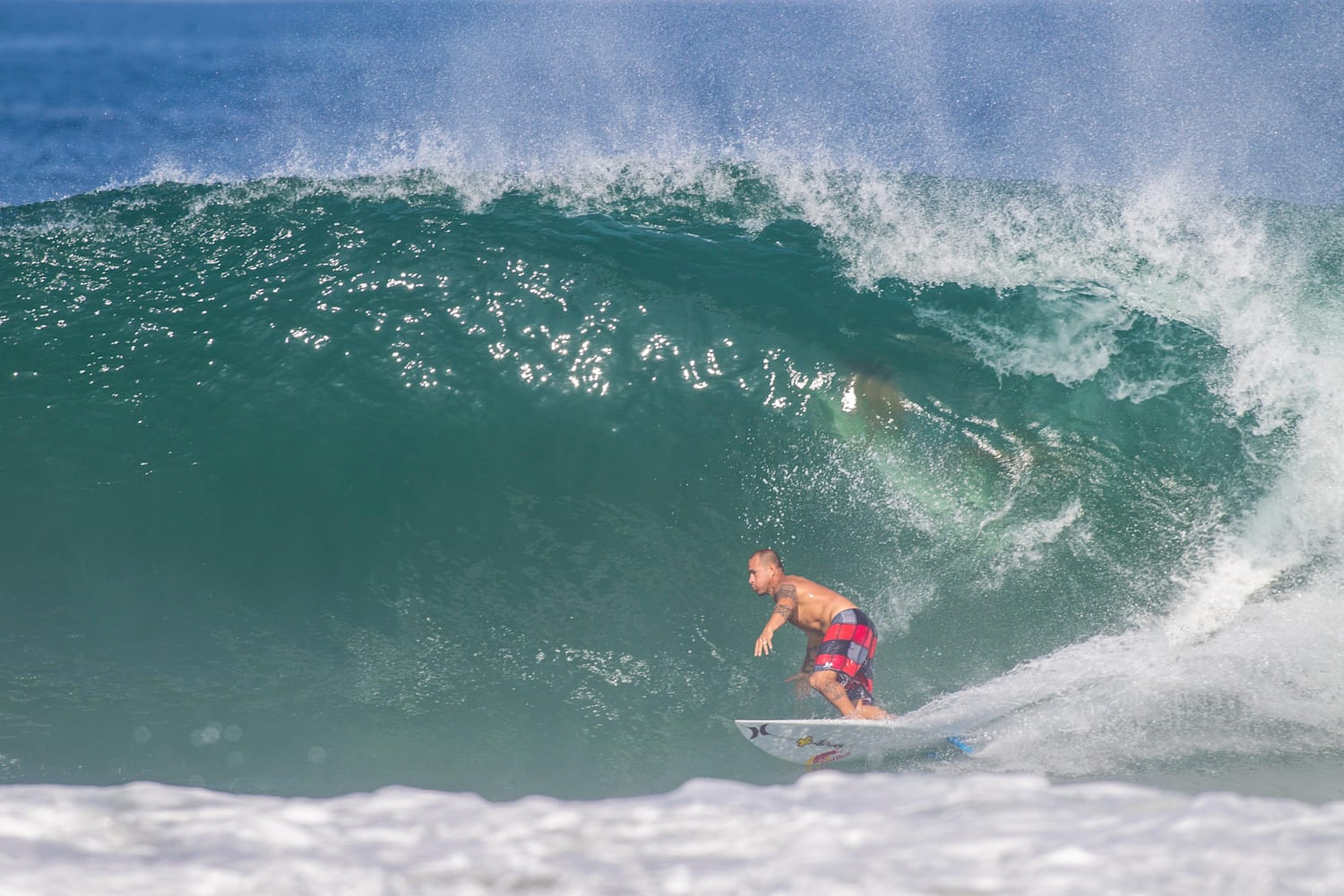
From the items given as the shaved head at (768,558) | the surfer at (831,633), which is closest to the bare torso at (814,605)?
the surfer at (831,633)

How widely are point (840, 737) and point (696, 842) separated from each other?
165 inches

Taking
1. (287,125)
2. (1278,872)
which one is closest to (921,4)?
(287,125)

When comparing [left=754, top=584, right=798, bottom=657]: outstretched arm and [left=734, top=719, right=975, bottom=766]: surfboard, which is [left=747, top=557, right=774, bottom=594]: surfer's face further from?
[left=734, top=719, right=975, bottom=766]: surfboard

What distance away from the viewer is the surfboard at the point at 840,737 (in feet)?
17.5

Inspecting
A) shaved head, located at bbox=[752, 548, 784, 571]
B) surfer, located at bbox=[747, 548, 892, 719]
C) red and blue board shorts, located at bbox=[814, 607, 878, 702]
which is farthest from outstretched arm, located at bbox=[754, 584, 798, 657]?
red and blue board shorts, located at bbox=[814, 607, 878, 702]

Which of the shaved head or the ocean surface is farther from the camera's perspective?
the ocean surface

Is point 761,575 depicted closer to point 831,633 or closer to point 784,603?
point 784,603

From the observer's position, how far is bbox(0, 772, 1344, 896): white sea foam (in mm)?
1272

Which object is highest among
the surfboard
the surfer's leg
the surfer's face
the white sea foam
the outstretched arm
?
the surfer's face

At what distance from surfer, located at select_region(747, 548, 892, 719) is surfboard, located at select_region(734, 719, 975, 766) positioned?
16cm

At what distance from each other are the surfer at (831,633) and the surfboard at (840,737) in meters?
0.16

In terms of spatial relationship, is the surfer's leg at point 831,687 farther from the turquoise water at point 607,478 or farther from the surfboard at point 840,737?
the turquoise water at point 607,478

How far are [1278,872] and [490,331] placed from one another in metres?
6.63

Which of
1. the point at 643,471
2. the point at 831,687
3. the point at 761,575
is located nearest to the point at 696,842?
the point at 761,575
